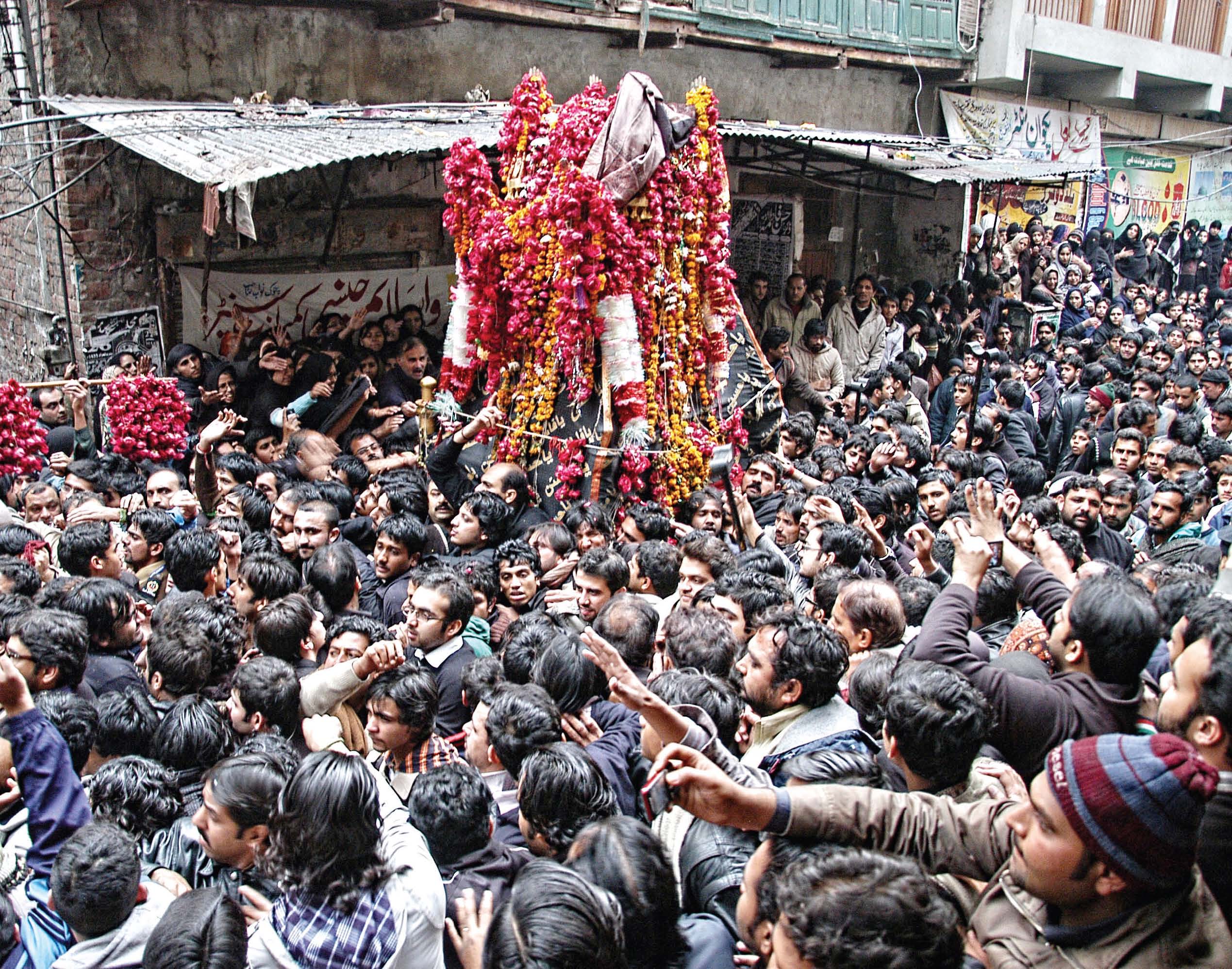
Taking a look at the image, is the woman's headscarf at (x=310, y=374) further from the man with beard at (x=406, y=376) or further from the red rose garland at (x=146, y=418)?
the red rose garland at (x=146, y=418)

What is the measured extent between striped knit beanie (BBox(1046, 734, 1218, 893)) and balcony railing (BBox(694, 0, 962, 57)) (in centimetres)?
1258

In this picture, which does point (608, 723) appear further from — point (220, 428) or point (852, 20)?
point (852, 20)

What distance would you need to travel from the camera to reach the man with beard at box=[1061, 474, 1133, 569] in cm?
582

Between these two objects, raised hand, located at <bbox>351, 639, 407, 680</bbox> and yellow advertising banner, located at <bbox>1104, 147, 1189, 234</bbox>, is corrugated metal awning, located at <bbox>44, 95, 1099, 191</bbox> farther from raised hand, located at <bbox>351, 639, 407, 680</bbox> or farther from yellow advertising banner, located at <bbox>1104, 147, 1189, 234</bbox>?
yellow advertising banner, located at <bbox>1104, 147, 1189, 234</bbox>

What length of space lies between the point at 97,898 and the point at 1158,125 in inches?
916

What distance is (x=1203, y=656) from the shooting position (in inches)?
107

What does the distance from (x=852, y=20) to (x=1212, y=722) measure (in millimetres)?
14199

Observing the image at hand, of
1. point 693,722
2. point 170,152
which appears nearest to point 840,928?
point 693,722

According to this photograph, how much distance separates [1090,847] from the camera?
2070 millimetres

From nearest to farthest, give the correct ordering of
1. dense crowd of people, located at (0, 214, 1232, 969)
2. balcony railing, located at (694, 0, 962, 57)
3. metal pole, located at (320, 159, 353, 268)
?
dense crowd of people, located at (0, 214, 1232, 969), metal pole, located at (320, 159, 353, 268), balcony railing, located at (694, 0, 962, 57)

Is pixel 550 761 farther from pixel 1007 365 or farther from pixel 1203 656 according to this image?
pixel 1007 365

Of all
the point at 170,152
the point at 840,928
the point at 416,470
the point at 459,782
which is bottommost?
the point at 416,470

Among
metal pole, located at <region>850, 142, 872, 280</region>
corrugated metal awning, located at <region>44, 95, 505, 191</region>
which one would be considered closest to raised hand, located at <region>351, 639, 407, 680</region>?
corrugated metal awning, located at <region>44, 95, 505, 191</region>

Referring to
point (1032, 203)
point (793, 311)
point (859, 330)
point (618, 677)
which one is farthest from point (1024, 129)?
point (618, 677)
